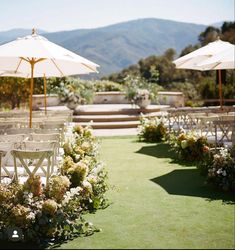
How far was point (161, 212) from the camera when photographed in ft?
21.8

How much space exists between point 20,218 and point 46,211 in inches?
12.8

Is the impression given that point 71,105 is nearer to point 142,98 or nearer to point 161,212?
point 142,98

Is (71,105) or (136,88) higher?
(136,88)

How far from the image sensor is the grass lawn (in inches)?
216

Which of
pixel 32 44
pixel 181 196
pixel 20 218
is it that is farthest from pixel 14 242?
pixel 32 44

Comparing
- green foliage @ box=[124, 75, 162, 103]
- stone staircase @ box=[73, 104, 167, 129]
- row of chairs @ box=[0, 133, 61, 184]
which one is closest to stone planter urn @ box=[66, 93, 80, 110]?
stone staircase @ box=[73, 104, 167, 129]

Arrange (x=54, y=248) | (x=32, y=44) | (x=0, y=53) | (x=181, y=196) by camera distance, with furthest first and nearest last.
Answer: (x=32, y=44) < (x=0, y=53) < (x=181, y=196) < (x=54, y=248)

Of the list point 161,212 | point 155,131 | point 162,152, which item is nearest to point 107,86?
point 155,131

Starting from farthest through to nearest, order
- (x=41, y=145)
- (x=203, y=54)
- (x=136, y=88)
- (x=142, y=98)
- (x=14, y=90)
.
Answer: (x=14, y=90)
(x=136, y=88)
(x=142, y=98)
(x=203, y=54)
(x=41, y=145)

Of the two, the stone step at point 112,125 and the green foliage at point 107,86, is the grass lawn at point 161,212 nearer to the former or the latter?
the stone step at point 112,125

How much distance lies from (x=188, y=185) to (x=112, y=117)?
10581 millimetres

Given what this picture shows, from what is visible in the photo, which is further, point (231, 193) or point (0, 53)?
point (0, 53)

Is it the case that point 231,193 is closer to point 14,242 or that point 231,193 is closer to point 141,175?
point 141,175

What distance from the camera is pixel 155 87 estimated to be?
832 inches
